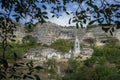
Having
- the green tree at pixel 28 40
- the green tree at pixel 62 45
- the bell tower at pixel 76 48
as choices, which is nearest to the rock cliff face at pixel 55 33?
the green tree at pixel 62 45

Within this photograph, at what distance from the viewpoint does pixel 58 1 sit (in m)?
5.80

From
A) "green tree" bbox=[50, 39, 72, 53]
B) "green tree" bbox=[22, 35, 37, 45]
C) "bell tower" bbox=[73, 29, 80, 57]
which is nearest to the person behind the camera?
"green tree" bbox=[22, 35, 37, 45]

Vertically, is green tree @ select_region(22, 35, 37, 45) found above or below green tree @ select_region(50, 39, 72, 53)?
above

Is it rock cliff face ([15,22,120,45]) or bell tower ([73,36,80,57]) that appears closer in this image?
bell tower ([73,36,80,57])

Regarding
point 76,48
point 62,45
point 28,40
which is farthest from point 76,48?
point 28,40

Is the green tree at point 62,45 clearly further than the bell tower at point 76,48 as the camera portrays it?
Yes

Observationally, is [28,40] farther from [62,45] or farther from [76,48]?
[62,45]

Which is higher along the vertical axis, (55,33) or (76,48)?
(55,33)

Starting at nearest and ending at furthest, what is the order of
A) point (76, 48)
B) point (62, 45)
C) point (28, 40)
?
point (28, 40), point (76, 48), point (62, 45)

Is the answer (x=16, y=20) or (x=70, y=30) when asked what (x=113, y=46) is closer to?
(x=70, y=30)

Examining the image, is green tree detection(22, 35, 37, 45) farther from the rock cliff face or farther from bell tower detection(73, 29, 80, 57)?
the rock cliff face

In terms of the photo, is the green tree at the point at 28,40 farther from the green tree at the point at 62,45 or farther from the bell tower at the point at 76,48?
the bell tower at the point at 76,48

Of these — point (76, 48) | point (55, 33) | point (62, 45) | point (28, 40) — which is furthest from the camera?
point (55, 33)

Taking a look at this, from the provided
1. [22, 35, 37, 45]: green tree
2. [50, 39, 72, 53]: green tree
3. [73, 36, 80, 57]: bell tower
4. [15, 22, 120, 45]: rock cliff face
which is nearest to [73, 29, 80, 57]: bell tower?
[73, 36, 80, 57]: bell tower
